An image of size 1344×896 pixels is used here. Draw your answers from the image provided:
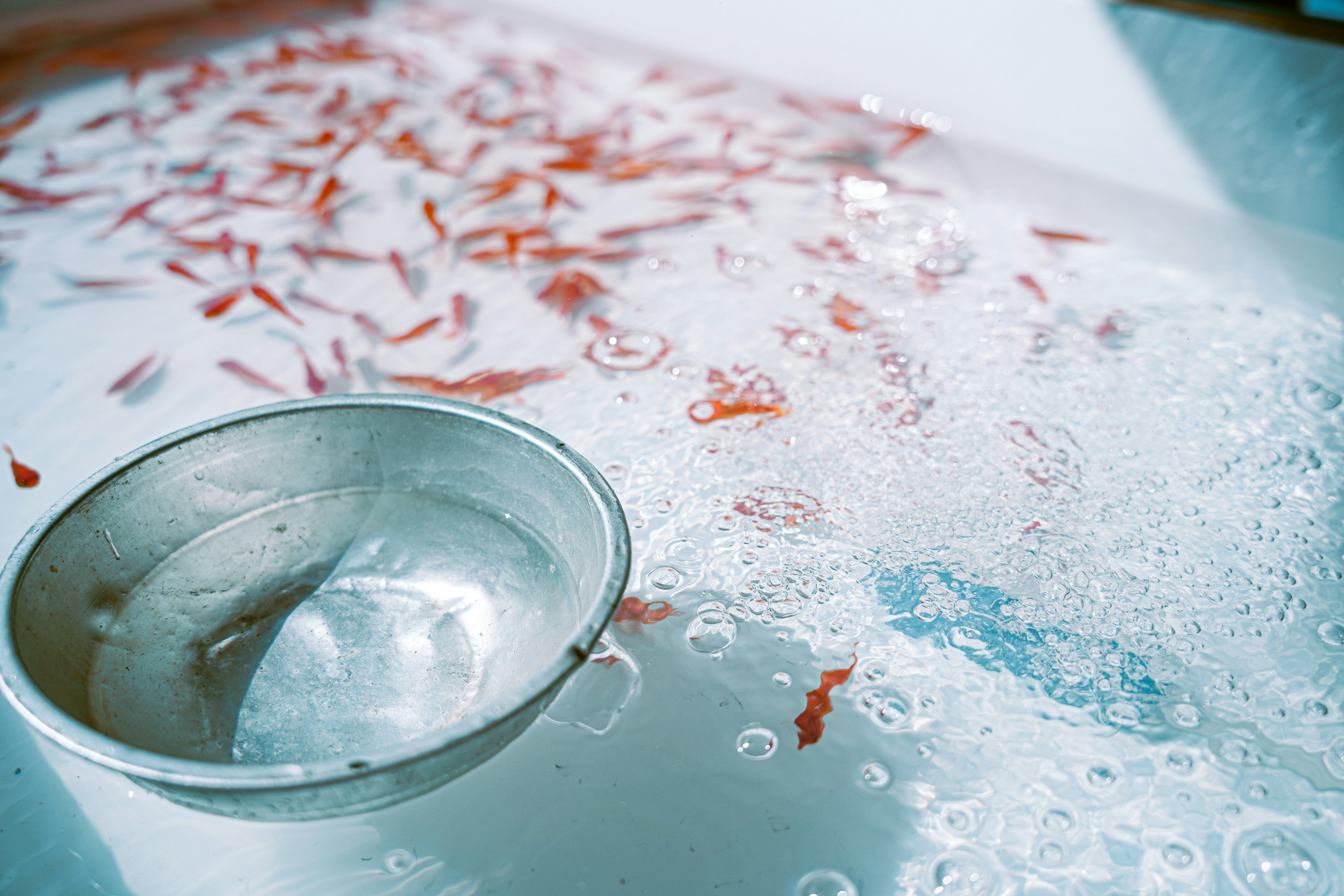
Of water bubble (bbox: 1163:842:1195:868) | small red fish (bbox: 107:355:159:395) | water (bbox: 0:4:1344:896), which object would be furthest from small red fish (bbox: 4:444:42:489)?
water bubble (bbox: 1163:842:1195:868)

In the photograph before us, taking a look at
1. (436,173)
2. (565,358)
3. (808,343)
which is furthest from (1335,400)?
(436,173)

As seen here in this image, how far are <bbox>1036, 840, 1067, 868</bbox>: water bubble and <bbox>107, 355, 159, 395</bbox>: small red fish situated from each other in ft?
4.26

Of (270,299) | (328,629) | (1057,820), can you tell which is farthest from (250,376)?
(1057,820)

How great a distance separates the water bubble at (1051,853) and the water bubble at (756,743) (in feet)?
0.77

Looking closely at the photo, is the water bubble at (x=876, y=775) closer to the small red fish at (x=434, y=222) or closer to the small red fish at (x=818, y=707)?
the small red fish at (x=818, y=707)

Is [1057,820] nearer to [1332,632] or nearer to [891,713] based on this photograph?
[891,713]

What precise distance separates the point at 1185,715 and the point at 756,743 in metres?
0.40

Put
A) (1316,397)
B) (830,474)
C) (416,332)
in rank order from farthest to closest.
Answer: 1. (416,332)
2. (1316,397)
3. (830,474)

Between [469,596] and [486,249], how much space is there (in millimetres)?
875

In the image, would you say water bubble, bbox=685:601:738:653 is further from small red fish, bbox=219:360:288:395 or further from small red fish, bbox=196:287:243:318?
small red fish, bbox=196:287:243:318

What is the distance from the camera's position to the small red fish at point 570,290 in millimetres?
1455

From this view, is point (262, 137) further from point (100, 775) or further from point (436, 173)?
point (100, 775)

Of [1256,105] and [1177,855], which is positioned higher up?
[1256,105]

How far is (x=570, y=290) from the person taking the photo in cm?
148
